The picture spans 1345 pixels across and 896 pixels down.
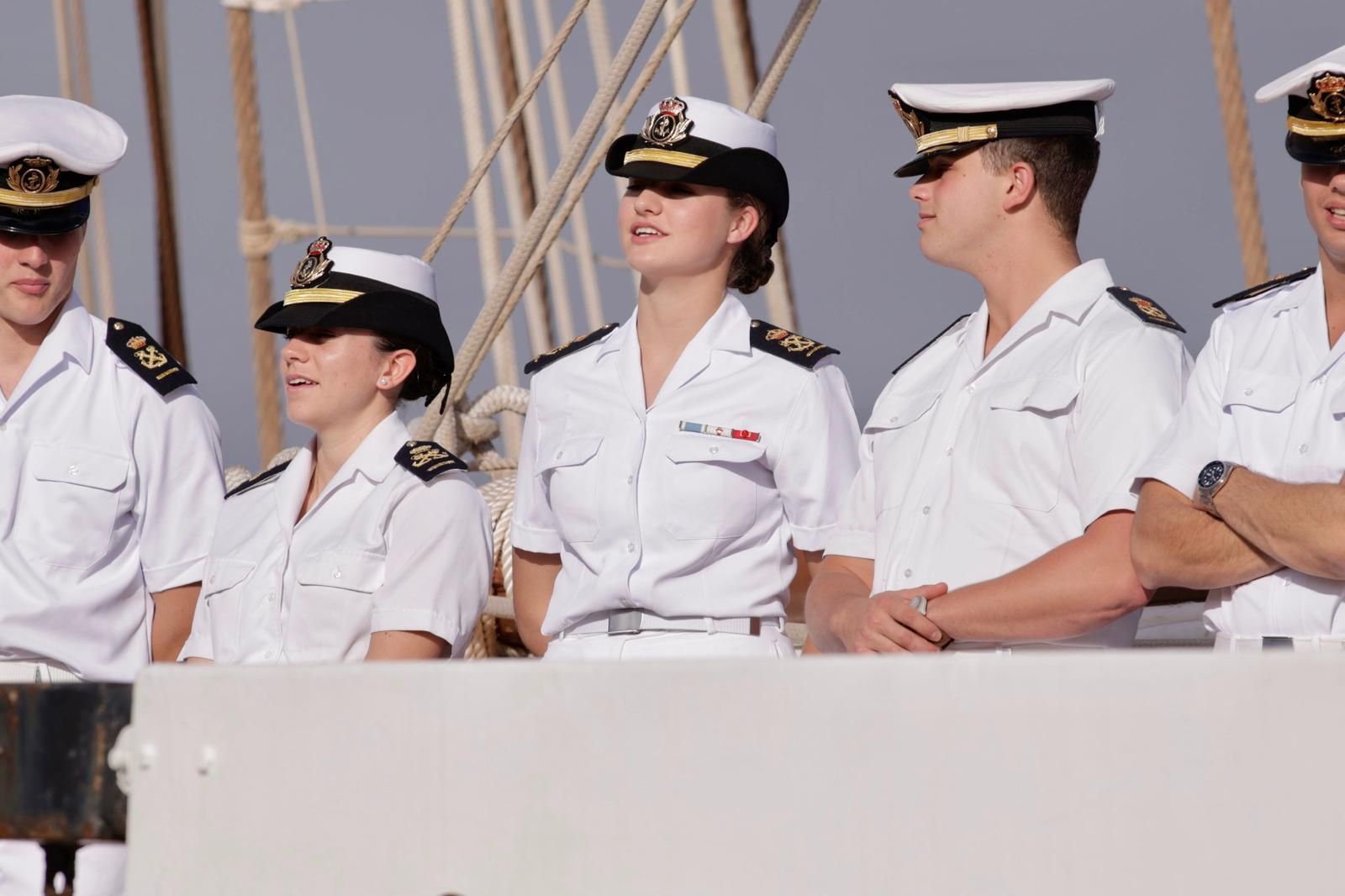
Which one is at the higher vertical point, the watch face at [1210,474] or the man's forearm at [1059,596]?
the watch face at [1210,474]

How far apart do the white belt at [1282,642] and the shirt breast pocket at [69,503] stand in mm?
1967

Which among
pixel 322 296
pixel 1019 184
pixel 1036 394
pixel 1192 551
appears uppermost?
pixel 1019 184

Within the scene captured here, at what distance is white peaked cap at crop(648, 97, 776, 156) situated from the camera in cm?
336

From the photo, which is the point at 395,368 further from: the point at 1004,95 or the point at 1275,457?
the point at 1275,457

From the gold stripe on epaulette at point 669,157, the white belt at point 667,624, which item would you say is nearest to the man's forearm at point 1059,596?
the white belt at point 667,624

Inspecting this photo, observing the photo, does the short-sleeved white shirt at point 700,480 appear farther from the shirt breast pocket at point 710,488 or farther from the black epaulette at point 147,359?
the black epaulette at point 147,359

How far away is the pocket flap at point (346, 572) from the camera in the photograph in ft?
10.5

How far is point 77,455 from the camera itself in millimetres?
3477

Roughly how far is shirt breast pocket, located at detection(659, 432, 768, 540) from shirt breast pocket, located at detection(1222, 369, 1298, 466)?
0.82 metres

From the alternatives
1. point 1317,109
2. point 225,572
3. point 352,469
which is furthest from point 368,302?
point 1317,109

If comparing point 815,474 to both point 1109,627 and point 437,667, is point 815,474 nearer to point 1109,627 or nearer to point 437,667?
point 1109,627

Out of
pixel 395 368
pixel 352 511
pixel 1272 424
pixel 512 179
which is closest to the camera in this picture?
pixel 1272 424

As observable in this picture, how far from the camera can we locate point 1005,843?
1.69m

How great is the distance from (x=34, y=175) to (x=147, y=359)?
15.6 inches
